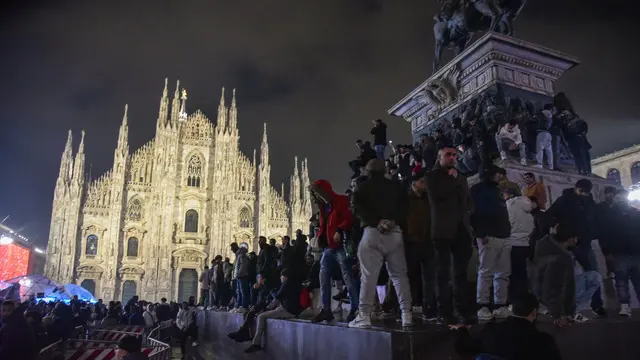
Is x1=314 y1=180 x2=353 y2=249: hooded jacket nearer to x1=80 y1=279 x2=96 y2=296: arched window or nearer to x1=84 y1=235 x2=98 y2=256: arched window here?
x1=80 y1=279 x2=96 y2=296: arched window

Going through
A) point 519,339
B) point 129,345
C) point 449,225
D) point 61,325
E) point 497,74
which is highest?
point 497,74

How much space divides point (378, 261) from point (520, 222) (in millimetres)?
1858

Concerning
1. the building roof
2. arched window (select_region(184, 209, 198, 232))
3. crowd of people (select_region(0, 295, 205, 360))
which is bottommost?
crowd of people (select_region(0, 295, 205, 360))

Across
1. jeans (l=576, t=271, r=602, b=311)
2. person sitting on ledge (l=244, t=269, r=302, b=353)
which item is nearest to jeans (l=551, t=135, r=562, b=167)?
jeans (l=576, t=271, r=602, b=311)

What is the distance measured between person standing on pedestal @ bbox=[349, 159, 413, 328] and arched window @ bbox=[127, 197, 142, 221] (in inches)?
1395

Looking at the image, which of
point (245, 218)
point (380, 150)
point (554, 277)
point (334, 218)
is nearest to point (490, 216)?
point (554, 277)

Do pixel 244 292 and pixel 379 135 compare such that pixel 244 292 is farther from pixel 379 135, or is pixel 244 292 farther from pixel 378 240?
pixel 378 240

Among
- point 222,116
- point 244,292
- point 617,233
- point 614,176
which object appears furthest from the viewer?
point 222,116

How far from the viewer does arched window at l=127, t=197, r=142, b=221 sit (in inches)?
1416

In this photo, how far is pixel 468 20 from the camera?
10109 mm

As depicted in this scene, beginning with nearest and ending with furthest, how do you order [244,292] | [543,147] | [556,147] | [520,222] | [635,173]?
[520,222] < [543,147] < [556,147] < [244,292] < [635,173]

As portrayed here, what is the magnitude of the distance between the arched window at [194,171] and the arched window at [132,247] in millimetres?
6463

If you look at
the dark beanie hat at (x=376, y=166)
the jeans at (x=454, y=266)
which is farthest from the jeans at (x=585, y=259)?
the dark beanie hat at (x=376, y=166)

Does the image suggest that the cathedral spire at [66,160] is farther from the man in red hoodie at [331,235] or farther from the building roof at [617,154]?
the building roof at [617,154]
